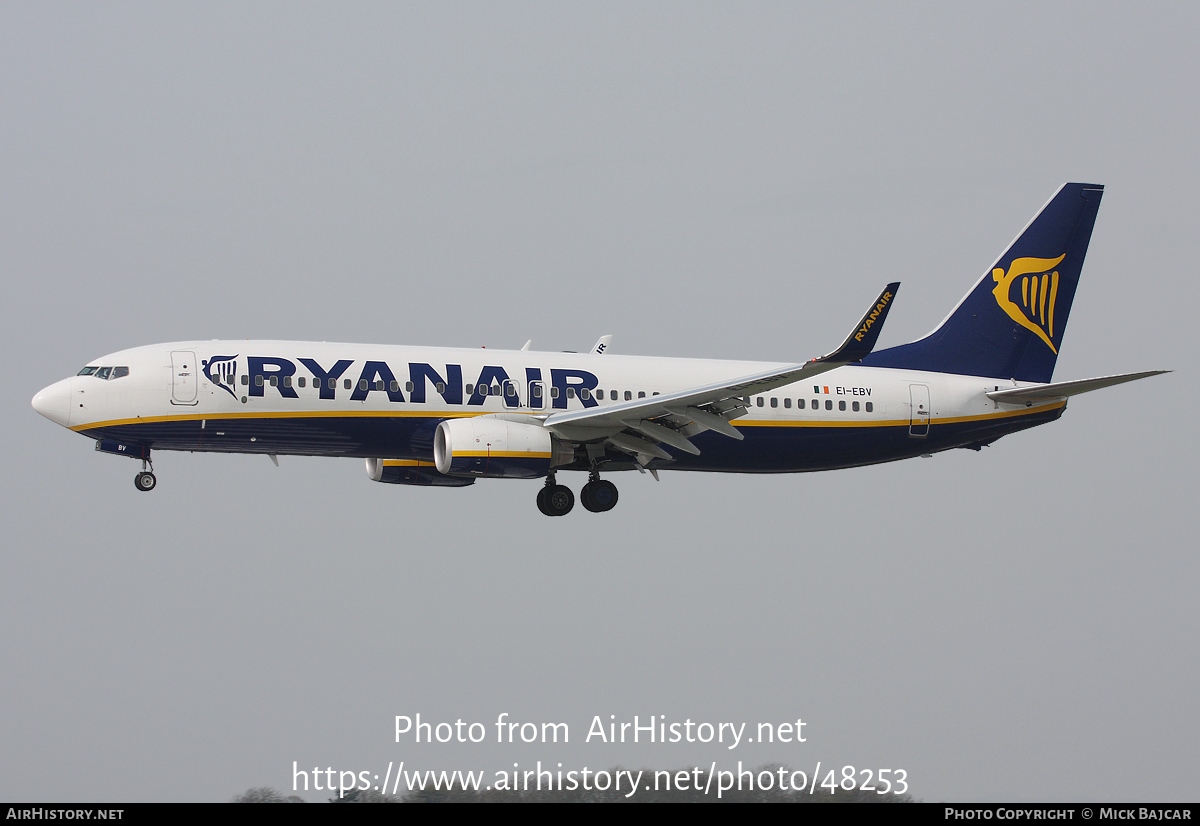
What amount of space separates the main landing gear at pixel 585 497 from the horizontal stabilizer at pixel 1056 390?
40.8 feet

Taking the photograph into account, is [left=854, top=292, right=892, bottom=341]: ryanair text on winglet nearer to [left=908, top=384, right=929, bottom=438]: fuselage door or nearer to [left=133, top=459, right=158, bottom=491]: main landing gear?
[left=908, top=384, right=929, bottom=438]: fuselage door

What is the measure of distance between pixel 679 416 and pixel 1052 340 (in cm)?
1456

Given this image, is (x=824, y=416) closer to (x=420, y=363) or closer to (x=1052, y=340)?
(x=1052, y=340)

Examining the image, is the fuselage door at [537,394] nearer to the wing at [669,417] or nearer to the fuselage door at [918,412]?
the wing at [669,417]

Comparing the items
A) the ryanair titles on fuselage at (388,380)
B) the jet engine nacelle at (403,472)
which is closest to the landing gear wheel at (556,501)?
the ryanair titles on fuselage at (388,380)

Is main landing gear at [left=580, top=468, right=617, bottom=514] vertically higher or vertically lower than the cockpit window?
lower

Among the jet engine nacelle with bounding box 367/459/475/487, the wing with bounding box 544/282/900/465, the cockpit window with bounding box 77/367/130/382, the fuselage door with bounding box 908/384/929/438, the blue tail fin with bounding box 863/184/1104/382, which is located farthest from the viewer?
the blue tail fin with bounding box 863/184/1104/382

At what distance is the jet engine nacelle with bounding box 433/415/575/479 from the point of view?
40.7 m

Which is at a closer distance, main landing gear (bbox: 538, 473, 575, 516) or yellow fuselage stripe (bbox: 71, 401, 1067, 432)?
yellow fuselage stripe (bbox: 71, 401, 1067, 432)

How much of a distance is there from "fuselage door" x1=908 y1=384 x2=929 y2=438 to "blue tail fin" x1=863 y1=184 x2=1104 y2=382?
4.61 ft

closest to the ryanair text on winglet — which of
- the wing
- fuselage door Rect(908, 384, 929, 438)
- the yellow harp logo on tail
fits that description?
the wing

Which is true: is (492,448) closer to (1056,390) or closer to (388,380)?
(388,380)

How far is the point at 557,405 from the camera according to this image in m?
43.1

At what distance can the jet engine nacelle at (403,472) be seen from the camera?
45750mm
